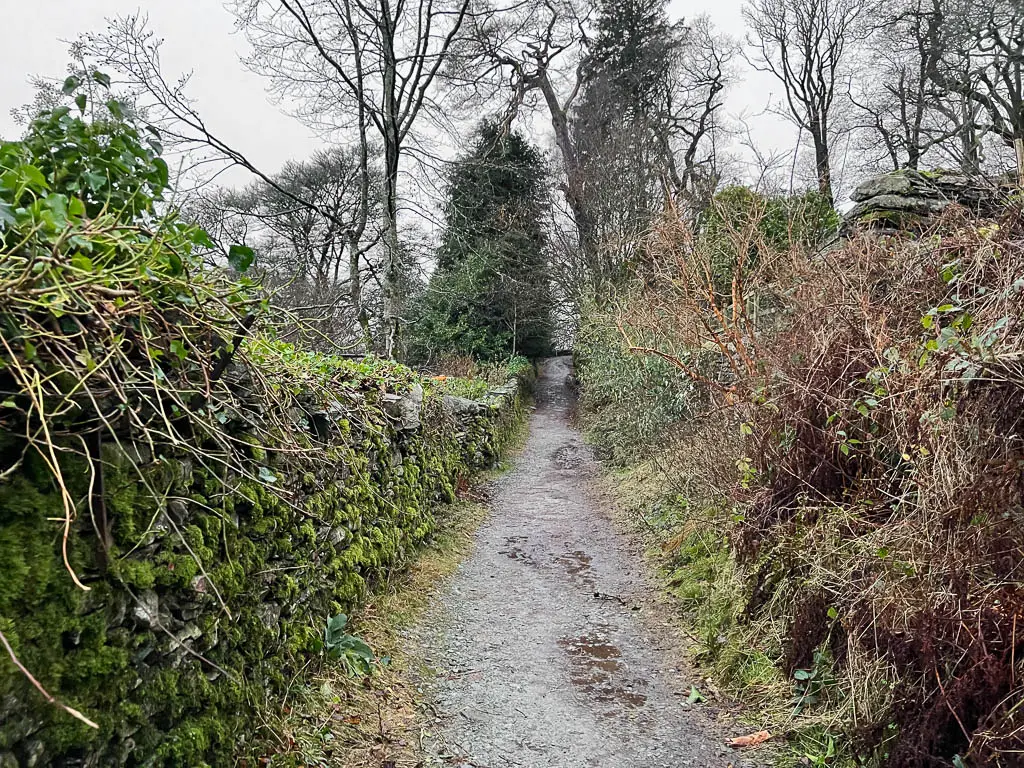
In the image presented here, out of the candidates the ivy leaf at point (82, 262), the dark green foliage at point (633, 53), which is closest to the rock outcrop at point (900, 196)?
the ivy leaf at point (82, 262)

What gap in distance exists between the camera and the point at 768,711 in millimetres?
3545

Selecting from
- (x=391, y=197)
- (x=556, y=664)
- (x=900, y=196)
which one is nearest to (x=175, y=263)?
(x=556, y=664)

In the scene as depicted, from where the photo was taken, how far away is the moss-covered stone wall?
1677mm

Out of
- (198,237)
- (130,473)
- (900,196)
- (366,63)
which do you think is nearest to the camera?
(130,473)

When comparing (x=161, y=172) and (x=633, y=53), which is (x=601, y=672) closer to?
(x=161, y=172)

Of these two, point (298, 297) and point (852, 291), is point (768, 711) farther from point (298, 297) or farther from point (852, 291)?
point (298, 297)

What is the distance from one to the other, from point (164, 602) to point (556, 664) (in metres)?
3.05

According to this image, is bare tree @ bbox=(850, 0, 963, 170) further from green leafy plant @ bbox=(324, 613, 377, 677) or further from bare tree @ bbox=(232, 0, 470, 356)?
green leafy plant @ bbox=(324, 613, 377, 677)

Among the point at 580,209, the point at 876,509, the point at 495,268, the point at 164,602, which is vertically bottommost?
the point at 876,509

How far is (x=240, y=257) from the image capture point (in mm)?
2557

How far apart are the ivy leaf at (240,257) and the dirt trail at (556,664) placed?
2877mm

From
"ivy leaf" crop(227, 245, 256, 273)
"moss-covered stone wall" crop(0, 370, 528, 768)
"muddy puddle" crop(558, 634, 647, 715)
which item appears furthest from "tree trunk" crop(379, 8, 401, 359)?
"ivy leaf" crop(227, 245, 256, 273)

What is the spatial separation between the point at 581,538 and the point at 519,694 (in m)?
3.54

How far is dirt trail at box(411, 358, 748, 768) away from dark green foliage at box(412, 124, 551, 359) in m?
13.2
